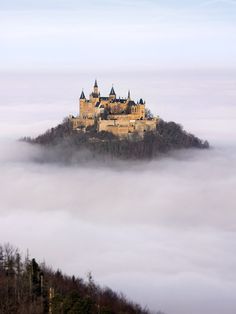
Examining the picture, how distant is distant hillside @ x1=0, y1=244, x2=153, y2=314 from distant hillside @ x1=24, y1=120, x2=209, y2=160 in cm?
3739

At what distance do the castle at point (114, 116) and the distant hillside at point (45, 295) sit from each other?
1430 inches

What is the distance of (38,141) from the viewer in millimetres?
77875

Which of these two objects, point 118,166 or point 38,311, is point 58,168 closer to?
point 118,166

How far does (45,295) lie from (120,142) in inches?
1659

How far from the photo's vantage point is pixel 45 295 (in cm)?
2561

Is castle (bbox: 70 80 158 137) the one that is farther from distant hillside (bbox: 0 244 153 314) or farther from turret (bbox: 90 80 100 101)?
distant hillside (bbox: 0 244 153 314)

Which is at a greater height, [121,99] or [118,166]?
[121,99]

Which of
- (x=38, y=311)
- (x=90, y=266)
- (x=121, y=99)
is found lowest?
(x=90, y=266)

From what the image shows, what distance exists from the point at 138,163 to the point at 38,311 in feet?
165

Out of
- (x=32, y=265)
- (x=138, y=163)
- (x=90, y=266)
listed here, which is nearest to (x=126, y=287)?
(x=90, y=266)

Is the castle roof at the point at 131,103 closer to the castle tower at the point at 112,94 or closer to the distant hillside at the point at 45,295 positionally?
the castle tower at the point at 112,94

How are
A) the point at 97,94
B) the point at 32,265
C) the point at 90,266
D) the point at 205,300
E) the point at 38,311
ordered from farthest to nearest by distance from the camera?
the point at 97,94
the point at 90,266
the point at 205,300
the point at 32,265
the point at 38,311

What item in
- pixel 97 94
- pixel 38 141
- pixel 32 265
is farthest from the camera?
pixel 38 141

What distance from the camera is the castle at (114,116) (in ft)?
214
